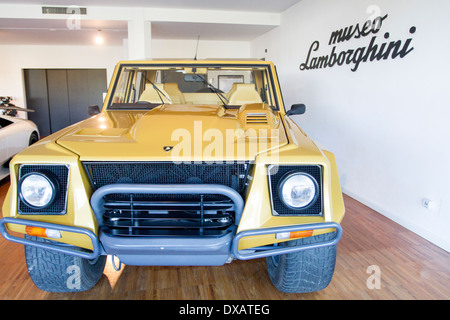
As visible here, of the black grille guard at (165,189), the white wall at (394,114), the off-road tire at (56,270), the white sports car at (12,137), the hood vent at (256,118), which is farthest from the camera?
the white sports car at (12,137)

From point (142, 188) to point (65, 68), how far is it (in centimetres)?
1060

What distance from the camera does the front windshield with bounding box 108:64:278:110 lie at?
2.71m

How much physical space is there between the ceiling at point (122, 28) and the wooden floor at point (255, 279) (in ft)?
16.8

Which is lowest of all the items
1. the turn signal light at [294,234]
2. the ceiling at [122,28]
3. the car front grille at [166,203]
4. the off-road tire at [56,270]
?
the off-road tire at [56,270]

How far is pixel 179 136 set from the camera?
1.73m

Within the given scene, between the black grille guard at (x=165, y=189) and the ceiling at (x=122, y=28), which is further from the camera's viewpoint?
the ceiling at (x=122, y=28)

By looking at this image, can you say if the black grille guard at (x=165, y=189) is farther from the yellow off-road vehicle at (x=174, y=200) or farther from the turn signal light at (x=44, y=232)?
the turn signal light at (x=44, y=232)

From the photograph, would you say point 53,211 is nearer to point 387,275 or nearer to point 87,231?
point 87,231

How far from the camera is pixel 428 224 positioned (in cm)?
304

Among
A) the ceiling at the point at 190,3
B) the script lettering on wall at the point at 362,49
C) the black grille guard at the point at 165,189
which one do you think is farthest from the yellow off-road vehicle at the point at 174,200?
the ceiling at the point at 190,3

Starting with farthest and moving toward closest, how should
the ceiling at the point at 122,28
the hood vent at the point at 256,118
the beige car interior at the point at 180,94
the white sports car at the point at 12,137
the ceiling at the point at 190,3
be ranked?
1. the ceiling at the point at 122,28
2. the ceiling at the point at 190,3
3. the white sports car at the point at 12,137
4. the beige car interior at the point at 180,94
5. the hood vent at the point at 256,118

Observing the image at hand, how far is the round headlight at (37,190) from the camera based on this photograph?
1.47m

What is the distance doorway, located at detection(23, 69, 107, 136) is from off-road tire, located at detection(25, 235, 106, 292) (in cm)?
948

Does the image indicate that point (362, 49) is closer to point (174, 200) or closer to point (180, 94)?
point (180, 94)
